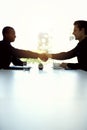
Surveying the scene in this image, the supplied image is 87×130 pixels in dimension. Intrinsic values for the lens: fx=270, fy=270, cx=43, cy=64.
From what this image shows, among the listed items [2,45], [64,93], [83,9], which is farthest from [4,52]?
[83,9]

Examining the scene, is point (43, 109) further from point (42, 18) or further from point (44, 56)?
point (42, 18)

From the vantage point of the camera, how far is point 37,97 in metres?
1.25

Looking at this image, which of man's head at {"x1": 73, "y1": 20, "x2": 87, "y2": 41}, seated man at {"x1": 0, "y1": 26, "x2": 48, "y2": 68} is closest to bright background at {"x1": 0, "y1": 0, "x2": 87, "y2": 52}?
seated man at {"x1": 0, "y1": 26, "x2": 48, "y2": 68}

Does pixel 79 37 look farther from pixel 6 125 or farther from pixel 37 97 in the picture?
pixel 6 125

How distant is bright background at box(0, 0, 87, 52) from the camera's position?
636 cm

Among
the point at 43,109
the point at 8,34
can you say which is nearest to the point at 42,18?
the point at 8,34

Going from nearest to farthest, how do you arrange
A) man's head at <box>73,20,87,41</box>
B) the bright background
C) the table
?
the table → man's head at <box>73,20,87,41</box> → the bright background

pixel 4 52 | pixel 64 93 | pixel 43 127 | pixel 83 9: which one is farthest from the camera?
pixel 83 9

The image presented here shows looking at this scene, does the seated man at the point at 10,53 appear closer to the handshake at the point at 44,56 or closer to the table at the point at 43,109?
the handshake at the point at 44,56

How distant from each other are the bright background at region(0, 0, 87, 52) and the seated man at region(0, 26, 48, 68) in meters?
2.74

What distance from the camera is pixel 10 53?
11.0 ft

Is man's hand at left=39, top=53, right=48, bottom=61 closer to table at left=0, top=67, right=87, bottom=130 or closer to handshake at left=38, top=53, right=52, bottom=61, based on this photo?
handshake at left=38, top=53, right=52, bottom=61

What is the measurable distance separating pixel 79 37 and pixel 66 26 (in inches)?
123

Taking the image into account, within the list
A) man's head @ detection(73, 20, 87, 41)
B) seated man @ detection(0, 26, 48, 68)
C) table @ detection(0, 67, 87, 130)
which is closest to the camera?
table @ detection(0, 67, 87, 130)
